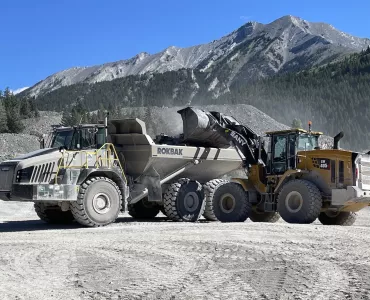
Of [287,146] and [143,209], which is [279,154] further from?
[143,209]

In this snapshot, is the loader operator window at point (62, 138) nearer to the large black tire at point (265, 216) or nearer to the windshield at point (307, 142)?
the large black tire at point (265, 216)

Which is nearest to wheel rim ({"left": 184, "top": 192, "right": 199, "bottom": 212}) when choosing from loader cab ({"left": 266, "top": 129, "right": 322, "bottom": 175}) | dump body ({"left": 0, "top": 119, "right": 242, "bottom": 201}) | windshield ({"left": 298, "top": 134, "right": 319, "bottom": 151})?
dump body ({"left": 0, "top": 119, "right": 242, "bottom": 201})

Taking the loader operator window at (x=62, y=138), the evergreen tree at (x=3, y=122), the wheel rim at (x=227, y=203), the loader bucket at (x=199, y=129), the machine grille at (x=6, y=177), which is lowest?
the wheel rim at (x=227, y=203)

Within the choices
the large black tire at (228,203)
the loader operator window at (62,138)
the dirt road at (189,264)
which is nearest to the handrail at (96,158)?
the loader operator window at (62,138)

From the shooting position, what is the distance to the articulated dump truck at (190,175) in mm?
12461

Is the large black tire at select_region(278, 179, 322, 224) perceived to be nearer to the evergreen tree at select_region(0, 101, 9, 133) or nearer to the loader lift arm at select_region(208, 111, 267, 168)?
the loader lift arm at select_region(208, 111, 267, 168)

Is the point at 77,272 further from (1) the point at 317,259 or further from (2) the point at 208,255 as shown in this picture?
(1) the point at 317,259

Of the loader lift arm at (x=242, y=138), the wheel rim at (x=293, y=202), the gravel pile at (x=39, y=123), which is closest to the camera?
→ the wheel rim at (x=293, y=202)

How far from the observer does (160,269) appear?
6973 millimetres

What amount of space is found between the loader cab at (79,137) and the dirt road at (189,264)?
110 inches

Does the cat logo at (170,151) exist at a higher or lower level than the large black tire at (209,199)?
higher

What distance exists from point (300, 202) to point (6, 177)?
278 inches

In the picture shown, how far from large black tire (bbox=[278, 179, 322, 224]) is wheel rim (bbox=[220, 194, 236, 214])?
1.61m

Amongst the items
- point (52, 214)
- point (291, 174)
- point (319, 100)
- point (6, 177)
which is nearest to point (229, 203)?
point (291, 174)
